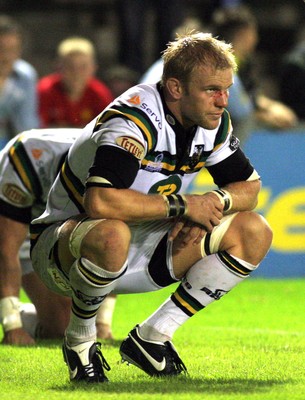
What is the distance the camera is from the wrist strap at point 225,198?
18.7 ft

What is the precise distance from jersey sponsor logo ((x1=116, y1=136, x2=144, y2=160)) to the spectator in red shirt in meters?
5.65

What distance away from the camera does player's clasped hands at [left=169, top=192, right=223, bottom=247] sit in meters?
5.57

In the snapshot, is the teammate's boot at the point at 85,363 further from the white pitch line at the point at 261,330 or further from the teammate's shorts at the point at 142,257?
the white pitch line at the point at 261,330

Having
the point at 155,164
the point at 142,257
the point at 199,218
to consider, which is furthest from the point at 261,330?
the point at 155,164

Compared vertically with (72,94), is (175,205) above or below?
above

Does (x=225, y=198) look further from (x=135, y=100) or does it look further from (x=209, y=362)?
(x=209, y=362)

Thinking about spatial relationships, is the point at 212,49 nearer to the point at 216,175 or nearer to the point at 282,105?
the point at 216,175

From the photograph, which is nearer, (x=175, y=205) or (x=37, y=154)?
(x=175, y=205)

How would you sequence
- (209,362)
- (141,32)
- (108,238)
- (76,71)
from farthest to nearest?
(141,32) < (76,71) < (209,362) < (108,238)

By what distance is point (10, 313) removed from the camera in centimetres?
720

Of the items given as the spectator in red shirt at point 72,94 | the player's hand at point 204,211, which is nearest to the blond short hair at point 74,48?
the spectator in red shirt at point 72,94

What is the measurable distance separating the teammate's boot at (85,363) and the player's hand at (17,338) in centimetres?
153

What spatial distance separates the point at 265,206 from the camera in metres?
11.1

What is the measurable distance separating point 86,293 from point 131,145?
680 mm
